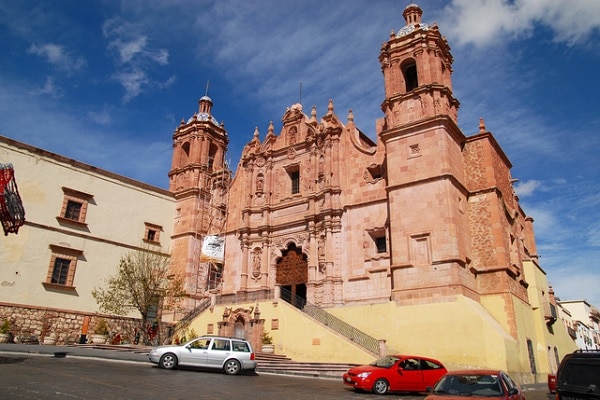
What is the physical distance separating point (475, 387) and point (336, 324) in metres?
13.0

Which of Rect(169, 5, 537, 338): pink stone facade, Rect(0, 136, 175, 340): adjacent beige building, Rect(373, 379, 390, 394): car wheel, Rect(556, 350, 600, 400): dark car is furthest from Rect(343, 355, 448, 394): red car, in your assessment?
Rect(0, 136, 175, 340): adjacent beige building

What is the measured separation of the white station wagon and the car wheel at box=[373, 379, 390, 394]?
14.7 ft

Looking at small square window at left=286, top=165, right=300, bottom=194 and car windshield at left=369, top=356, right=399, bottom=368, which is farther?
small square window at left=286, top=165, right=300, bottom=194

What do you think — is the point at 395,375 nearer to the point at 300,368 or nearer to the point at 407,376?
the point at 407,376

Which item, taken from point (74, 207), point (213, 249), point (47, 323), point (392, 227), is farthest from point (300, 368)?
point (74, 207)

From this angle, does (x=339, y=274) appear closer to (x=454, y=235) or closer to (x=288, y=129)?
(x=454, y=235)

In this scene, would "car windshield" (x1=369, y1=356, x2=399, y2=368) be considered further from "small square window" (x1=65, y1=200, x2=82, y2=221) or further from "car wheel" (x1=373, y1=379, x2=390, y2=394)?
"small square window" (x1=65, y1=200, x2=82, y2=221)

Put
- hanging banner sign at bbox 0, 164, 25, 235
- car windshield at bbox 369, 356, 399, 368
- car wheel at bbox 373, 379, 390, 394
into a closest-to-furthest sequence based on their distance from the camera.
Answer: car wheel at bbox 373, 379, 390, 394 < car windshield at bbox 369, 356, 399, 368 < hanging banner sign at bbox 0, 164, 25, 235

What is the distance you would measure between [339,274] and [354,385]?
38.5 feet

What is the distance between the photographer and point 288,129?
3023 centimetres

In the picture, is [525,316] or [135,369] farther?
[525,316]

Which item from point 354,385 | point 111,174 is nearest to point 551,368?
point 354,385

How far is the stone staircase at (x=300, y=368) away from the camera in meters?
17.0

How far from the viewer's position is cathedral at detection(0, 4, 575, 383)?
1998 centimetres
